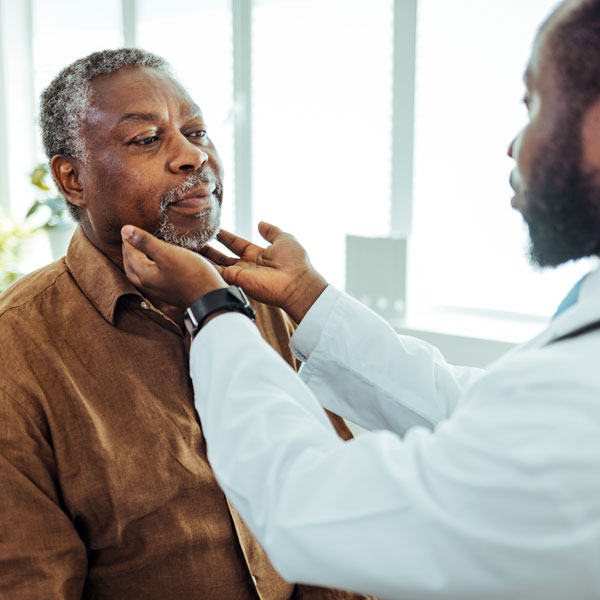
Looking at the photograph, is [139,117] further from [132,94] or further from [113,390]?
[113,390]

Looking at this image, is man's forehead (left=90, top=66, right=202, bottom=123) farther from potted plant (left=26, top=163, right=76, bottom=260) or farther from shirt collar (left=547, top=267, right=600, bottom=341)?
potted plant (left=26, top=163, right=76, bottom=260)

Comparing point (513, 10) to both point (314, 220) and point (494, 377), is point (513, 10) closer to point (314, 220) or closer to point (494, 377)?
point (314, 220)

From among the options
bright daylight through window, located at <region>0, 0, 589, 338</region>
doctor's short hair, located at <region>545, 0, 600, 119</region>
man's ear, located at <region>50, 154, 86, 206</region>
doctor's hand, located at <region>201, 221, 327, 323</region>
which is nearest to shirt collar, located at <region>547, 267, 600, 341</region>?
doctor's short hair, located at <region>545, 0, 600, 119</region>

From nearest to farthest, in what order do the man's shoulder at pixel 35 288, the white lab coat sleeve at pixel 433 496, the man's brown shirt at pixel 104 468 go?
the white lab coat sleeve at pixel 433 496
the man's brown shirt at pixel 104 468
the man's shoulder at pixel 35 288

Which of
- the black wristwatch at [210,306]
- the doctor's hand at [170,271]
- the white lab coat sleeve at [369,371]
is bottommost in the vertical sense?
the white lab coat sleeve at [369,371]

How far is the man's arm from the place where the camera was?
1.04m

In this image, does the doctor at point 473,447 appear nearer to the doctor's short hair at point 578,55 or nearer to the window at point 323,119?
the doctor's short hair at point 578,55

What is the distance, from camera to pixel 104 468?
3.67 ft

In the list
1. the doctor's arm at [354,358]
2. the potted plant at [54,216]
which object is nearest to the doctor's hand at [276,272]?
the doctor's arm at [354,358]

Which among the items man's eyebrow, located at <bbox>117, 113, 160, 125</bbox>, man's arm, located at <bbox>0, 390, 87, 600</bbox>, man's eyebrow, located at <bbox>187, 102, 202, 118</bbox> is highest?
man's eyebrow, located at <bbox>187, 102, 202, 118</bbox>

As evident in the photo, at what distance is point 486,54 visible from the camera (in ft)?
8.34

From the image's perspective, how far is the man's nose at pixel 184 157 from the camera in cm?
131

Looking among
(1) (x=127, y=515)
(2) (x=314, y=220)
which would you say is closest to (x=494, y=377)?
(1) (x=127, y=515)

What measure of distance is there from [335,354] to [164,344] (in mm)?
331
